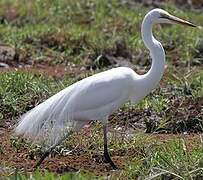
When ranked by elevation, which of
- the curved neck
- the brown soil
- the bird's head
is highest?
the bird's head

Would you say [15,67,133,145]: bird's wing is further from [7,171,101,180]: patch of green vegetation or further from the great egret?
[7,171,101,180]: patch of green vegetation

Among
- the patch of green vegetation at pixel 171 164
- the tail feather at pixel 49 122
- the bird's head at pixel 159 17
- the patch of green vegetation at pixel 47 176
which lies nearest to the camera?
the patch of green vegetation at pixel 47 176

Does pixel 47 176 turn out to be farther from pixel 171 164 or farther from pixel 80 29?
pixel 80 29

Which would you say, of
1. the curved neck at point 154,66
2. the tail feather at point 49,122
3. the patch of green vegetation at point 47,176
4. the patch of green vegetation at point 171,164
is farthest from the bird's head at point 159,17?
the patch of green vegetation at point 47,176

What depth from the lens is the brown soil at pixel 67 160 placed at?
285 inches

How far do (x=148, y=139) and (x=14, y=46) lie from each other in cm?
455

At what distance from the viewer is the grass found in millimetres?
6699

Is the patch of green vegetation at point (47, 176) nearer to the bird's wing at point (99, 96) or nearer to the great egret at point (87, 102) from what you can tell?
the great egret at point (87, 102)

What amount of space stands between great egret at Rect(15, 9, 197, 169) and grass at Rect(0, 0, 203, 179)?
1.60 feet

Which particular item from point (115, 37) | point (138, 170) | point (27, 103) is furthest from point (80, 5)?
point (138, 170)

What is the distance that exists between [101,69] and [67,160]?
3918 mm

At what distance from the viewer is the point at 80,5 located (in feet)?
48.6

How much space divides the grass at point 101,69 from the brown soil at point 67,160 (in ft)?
0.20

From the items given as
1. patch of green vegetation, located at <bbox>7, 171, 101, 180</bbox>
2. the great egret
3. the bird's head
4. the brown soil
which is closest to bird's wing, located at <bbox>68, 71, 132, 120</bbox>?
the great egret
